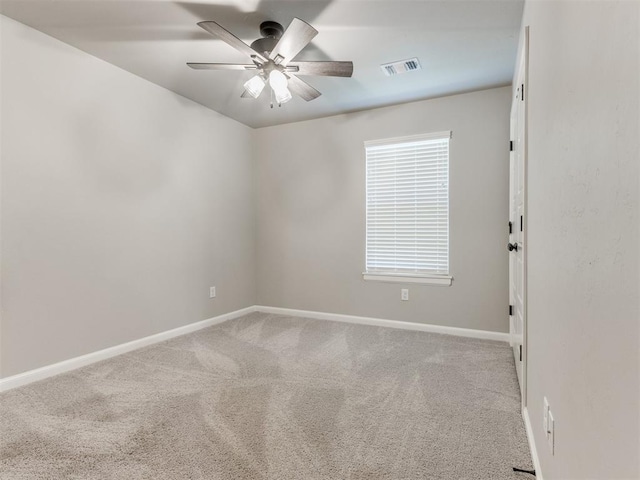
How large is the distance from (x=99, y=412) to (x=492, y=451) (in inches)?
84.4

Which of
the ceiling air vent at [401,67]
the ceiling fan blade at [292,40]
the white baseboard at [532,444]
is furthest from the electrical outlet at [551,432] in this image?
the ceiling air vent at [401,67]

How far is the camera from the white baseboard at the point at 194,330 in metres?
2.44

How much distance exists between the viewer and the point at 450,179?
3.51m

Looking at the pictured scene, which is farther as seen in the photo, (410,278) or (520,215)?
(410,278)

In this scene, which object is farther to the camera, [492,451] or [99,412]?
[99,412]

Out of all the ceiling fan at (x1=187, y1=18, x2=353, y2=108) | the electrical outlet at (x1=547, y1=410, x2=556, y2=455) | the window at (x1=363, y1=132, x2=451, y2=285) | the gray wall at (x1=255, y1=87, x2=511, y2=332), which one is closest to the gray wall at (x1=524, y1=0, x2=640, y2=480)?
the electrical outlet at (x1=547, y1=410, x2=556, y2=455)

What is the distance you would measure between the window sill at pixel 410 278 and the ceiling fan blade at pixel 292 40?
2.39 metres

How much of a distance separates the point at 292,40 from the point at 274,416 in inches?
86.0

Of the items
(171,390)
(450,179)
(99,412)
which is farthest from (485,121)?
(99,412)

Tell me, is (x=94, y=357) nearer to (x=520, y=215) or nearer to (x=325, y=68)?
(x=325, y=68)

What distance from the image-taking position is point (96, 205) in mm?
2826

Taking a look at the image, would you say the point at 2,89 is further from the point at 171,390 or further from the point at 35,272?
the point at 171,390

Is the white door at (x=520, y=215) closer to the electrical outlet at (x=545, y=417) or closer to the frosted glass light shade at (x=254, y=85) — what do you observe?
the electrical outlet at (x=545, y=417)

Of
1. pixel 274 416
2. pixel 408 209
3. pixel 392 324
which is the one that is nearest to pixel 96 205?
pixel 274 416
